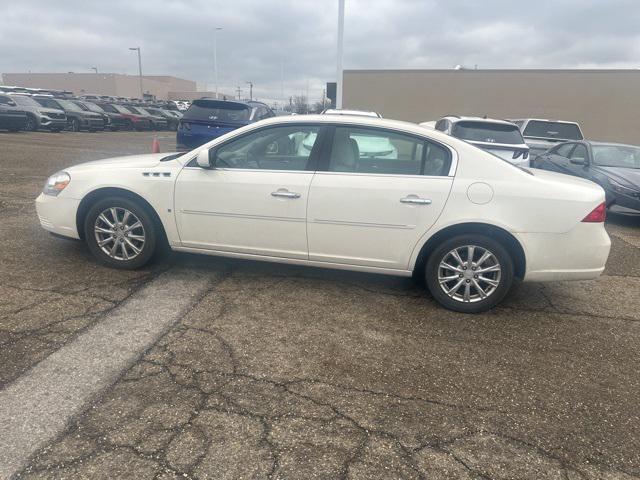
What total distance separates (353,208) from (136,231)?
2.07 metres

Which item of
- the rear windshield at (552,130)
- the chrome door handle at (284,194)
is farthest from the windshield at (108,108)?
the chrome door handle at (284,194)

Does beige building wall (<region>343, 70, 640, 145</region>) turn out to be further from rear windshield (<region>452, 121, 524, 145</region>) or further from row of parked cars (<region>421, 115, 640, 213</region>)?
rear windshield (<region>452, 121, 524, 145</region>)

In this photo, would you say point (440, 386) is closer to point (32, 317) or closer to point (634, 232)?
point (32, 317)

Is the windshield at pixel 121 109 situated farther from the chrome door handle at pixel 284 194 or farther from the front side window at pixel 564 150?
the chrome door handle at pixel 284 194

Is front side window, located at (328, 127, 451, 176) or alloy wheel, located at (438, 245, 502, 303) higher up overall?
front side window, located at (328, 127, 451, 176)

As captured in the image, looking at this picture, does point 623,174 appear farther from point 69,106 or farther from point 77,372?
point 69,106

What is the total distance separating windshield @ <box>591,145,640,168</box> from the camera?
877 cm

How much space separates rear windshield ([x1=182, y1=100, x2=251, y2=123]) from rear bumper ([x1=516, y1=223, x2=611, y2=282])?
25.0 ft

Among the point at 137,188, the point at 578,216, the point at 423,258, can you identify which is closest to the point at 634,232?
the point at 578,216

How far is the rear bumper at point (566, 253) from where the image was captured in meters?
3.76

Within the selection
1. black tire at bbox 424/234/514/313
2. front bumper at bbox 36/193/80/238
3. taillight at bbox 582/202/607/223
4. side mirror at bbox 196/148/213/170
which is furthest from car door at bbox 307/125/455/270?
front bumper at bbox 36/193/80/238

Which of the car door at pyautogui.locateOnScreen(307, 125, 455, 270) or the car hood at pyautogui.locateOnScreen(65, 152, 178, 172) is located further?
the car hood at pyautogui.locateOnScreen(65, 152, 178, 172)

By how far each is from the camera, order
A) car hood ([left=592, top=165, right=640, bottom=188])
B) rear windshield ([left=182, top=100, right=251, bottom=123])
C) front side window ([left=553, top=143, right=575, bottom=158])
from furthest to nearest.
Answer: rear windshield ([left=182, top=100, right=251, bottom=123]), front side window ([left=553, top=143, right=575, bottom=158]), car hood ([left=592, top=165, right=640, bottom=188])

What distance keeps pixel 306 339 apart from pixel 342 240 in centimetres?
97
